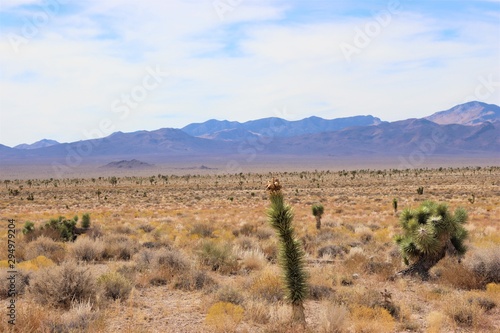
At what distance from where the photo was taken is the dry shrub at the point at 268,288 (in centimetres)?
1049

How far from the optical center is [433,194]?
160ft

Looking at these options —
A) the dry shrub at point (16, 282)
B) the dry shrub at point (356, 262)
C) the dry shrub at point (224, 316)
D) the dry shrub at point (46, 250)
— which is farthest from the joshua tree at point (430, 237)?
the dry shrub at point (46, 250)

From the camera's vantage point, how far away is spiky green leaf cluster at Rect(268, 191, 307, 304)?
8.22 metres

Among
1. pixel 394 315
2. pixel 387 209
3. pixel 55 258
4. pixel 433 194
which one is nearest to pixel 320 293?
pixel 394 315

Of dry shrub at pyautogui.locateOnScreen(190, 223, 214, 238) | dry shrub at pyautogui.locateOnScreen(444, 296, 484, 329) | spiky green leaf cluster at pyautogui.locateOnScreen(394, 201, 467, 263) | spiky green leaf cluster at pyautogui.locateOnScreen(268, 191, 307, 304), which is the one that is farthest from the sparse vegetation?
dry shrub at pyautogui.locateOnScreen(190, 223, 214, 238)

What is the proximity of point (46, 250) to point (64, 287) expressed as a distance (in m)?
6.26

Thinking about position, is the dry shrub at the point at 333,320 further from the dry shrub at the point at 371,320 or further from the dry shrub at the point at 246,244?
the dry shrub at the point at 246,244

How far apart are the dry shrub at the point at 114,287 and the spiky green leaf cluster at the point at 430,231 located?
303 inches

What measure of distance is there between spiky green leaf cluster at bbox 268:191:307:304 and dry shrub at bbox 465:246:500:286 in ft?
19.3

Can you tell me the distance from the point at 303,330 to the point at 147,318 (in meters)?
3.39

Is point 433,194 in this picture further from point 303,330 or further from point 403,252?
point 303,330

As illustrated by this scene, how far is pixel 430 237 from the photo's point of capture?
12.5 meters

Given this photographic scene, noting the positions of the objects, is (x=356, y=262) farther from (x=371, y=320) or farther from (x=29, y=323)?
(x=29, y=323)

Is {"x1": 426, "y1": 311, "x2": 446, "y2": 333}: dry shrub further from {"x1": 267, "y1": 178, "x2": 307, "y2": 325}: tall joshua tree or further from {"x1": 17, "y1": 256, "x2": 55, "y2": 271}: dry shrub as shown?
{"x1": 17, "y1": 256, "x2": 55, "y2": 271}: dry shrub
